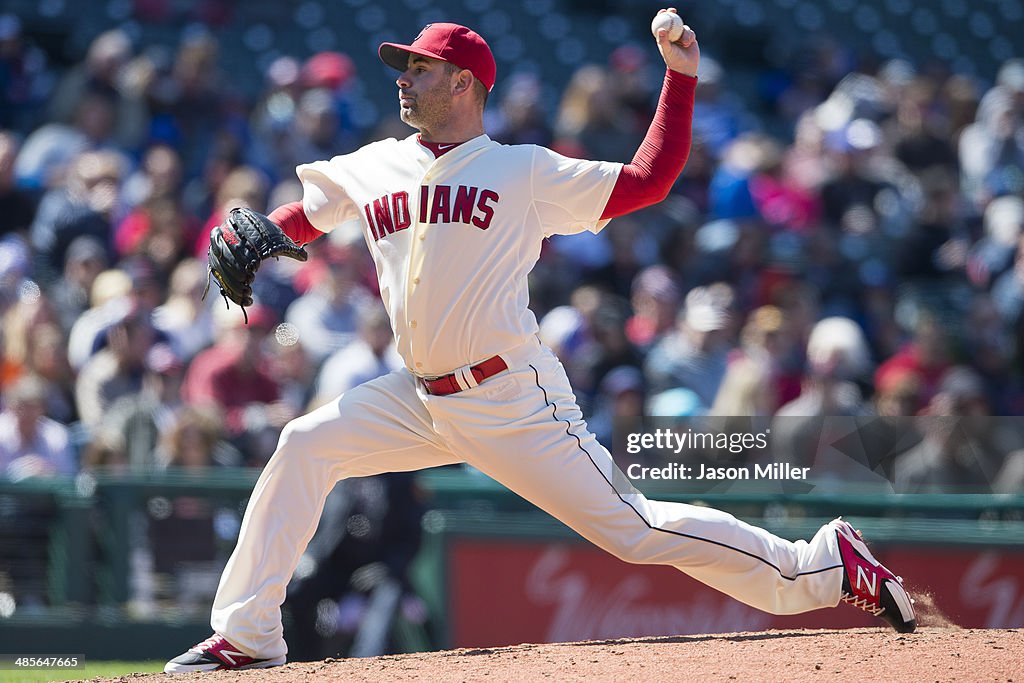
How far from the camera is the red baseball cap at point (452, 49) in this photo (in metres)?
4.14

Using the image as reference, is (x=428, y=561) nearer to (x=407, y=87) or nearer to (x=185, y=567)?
(x=185, y=567)

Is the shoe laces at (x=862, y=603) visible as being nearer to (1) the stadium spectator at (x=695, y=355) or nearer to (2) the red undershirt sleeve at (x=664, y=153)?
(2) the red undershirt sleeve at (x=664, y=153)

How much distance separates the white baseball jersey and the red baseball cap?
0.21 metres

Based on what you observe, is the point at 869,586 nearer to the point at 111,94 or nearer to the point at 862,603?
the point at 862,603

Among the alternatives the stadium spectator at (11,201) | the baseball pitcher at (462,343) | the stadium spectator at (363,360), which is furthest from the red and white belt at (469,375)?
the stadium spectator at (11,201)

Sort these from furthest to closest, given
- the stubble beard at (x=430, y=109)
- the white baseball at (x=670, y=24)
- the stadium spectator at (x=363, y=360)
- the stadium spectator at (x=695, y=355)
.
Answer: the stadium spectator at (x=695, y=355) → the stadium spectator at (x=363, y=360) → the stubble beard at (x=430, y=109) → the white baseball at (x=670, y=24)

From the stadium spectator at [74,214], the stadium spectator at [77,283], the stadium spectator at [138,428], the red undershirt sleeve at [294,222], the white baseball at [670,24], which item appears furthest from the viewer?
the stadium spectator at [74,214]

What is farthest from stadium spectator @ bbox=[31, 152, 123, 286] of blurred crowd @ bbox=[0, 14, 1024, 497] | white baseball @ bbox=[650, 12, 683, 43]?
white baseball @ bbox=[650, 12, 683, 43]

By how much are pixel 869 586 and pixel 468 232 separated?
65.1 inches

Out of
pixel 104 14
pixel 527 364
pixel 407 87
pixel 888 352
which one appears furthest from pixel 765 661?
pixel 104 14

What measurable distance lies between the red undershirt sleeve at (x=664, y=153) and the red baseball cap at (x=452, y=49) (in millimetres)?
504

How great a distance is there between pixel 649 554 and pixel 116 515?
11.5 feet

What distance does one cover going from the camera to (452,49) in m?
4.15

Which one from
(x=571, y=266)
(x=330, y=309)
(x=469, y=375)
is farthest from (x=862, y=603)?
(x=571, y=266)
